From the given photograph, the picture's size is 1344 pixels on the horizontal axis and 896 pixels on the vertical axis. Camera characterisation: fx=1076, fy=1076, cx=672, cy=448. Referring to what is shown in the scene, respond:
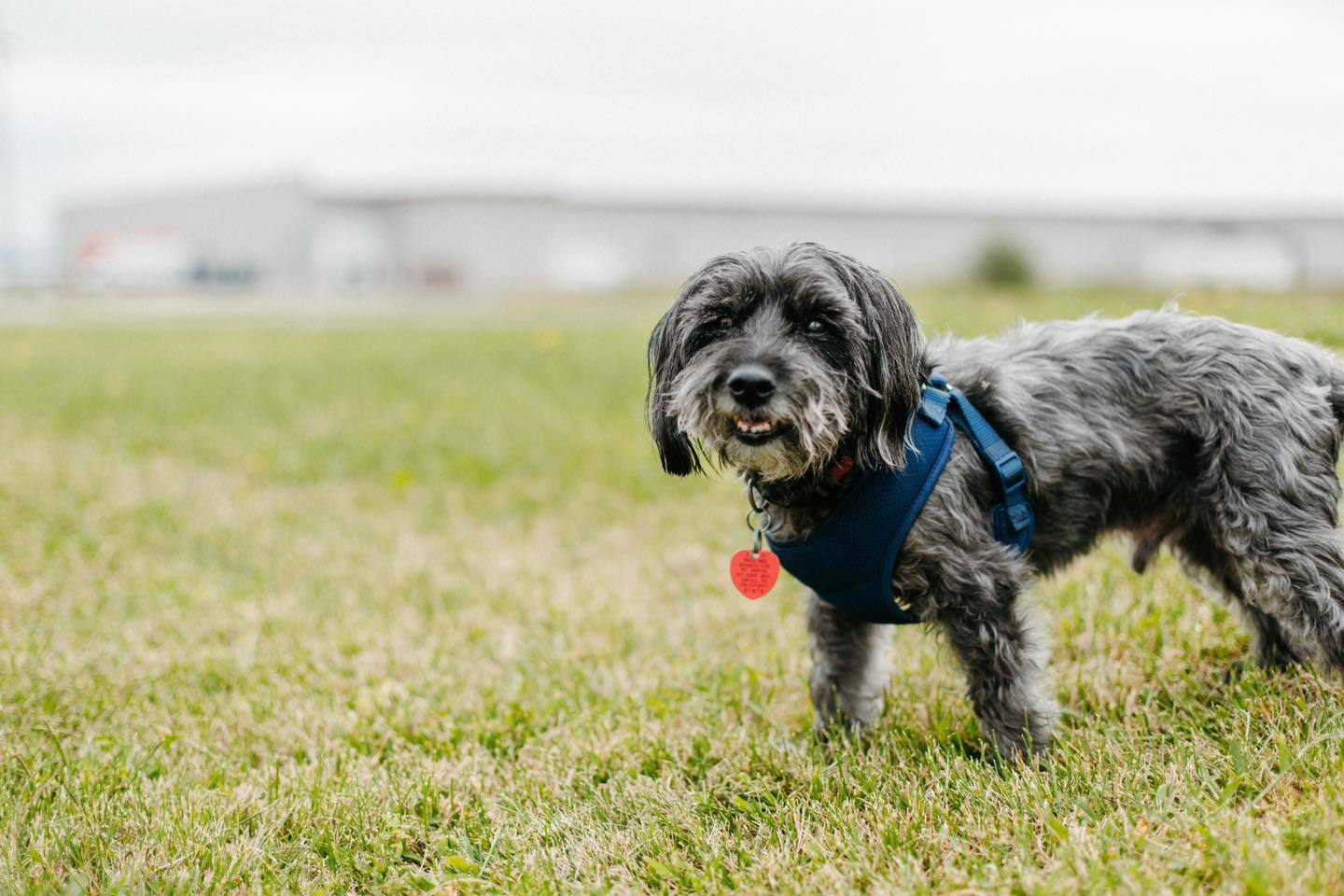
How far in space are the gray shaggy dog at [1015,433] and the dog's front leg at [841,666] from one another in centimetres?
55

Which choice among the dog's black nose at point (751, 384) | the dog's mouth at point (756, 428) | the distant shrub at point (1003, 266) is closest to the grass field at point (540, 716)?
the dog's mouth at point (756, 428)

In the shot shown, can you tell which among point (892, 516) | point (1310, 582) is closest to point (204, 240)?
point (892, 516)

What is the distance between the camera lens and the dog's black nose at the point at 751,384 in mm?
3363

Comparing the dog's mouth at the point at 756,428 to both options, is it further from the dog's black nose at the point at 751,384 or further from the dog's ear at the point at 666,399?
the dog's ear at the point at 666,399

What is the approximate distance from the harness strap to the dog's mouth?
0.64 metres

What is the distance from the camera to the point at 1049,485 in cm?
380

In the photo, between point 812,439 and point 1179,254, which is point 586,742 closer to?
point 812,439

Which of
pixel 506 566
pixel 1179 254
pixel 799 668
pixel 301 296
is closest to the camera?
pixel 799 668

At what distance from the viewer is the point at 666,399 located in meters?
3.81

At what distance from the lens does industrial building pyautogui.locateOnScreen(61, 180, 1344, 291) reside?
135 ft

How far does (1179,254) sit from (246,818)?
44783mm

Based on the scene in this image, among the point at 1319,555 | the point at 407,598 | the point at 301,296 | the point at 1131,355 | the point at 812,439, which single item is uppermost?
the point at 1131,355

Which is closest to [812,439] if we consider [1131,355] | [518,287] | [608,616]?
[1131,355]

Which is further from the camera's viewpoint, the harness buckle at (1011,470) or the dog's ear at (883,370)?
the harness buckle at (1011,470)
